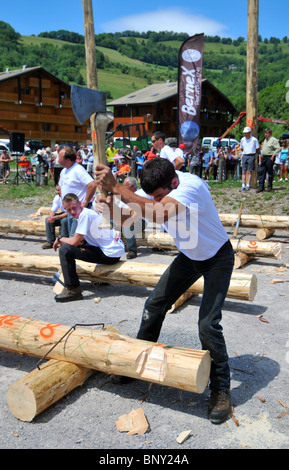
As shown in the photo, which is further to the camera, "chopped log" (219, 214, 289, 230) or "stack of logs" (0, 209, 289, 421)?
"chopped log" (219, 214, 289, 230)

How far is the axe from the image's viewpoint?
14.3 feet

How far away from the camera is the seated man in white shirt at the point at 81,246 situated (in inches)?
230

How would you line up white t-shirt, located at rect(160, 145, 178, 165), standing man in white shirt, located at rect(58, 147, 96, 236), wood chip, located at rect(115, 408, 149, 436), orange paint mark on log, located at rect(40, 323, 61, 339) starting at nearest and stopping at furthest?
wood chip, located at rect(115, 408, 149, 436), orange paint mark on log, located at rect(40, 323, 61, 339), standing man in white shirt, located at rect(58, 147, 96, 236), white t-shirt, located at rect(160, 145, 178, 165)

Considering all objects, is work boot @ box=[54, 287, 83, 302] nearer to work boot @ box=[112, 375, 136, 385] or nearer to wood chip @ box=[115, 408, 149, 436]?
work boot @ box=[112, 375, 136, 385]

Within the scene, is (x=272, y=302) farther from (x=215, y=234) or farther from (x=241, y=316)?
(x=215, y=234)

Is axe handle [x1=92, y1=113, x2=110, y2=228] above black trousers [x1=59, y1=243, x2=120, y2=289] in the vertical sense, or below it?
above

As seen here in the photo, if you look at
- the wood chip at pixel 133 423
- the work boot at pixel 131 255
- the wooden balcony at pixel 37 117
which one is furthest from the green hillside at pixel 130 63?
the wood chip at pixel 133 423

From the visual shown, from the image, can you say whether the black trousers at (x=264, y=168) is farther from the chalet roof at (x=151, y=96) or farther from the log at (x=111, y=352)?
the chalet roof at (x=151, y=96)

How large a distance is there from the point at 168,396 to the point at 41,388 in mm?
1009

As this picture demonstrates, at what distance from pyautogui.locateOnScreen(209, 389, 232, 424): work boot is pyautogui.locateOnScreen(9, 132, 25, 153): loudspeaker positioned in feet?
59.7

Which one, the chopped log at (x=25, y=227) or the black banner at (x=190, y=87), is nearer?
the chopped log at (x=25, y=227)

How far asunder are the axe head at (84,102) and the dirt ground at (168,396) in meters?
2.27

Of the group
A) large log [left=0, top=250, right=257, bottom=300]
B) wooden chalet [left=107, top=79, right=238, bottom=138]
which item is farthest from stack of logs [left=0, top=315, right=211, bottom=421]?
wooden chalet [left=107, top=79, right=238, bottom=138]

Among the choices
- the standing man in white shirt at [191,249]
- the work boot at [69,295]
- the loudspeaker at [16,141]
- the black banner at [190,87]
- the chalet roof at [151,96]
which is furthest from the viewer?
the chalet roof at [151,96]
